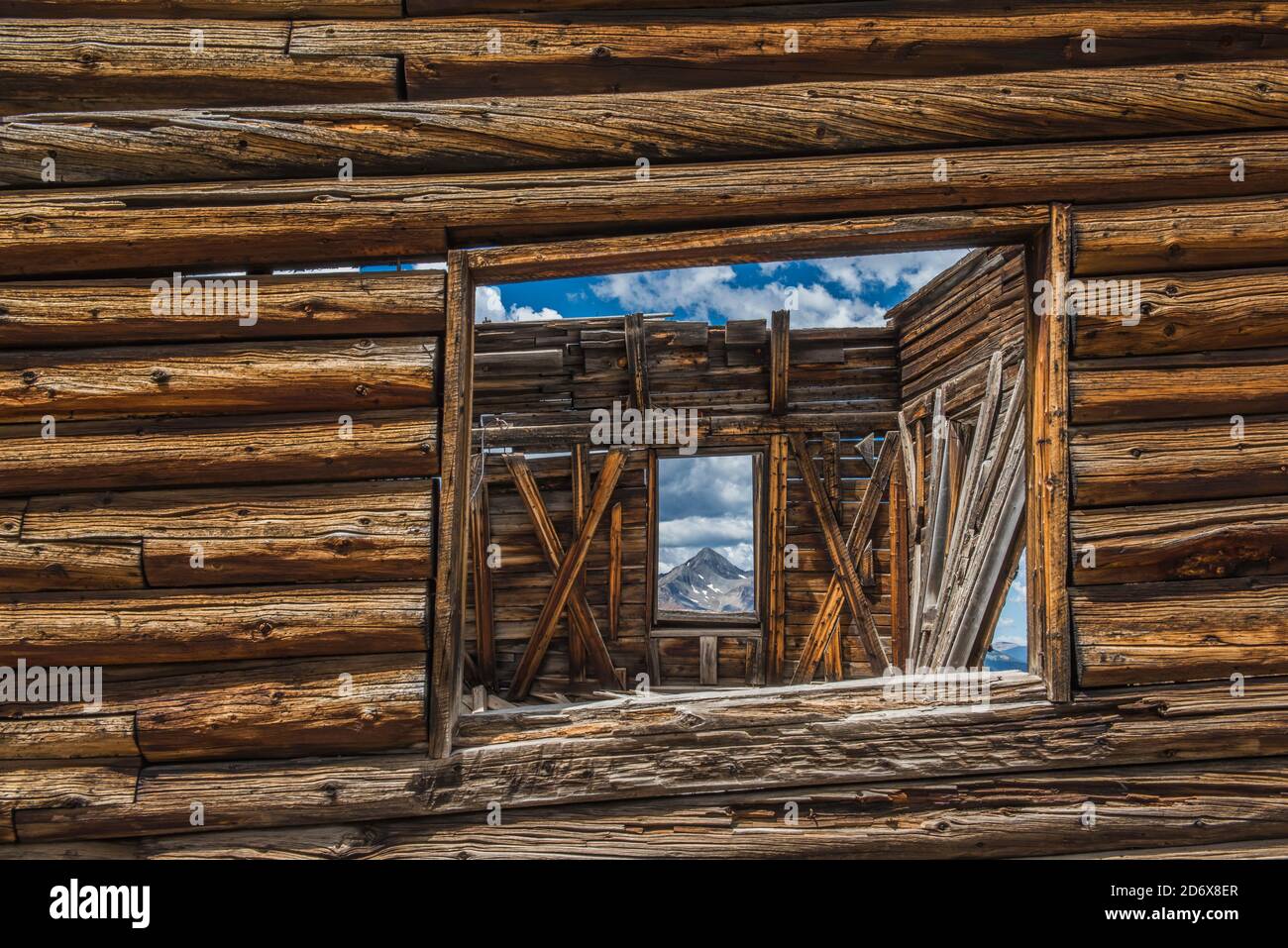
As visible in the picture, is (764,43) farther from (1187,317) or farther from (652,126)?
(1187,317)

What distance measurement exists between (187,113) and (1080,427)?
3414 millimetres

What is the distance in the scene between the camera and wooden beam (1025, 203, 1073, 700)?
250 centimetres

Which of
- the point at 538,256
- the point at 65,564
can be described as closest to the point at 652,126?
the point at 538,256

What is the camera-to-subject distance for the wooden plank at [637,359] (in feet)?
25.5

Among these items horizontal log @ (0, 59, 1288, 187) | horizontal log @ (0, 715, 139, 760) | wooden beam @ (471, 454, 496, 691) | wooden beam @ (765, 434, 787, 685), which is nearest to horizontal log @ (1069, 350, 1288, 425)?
horizontal log @ (0, 59, 1288, 187)

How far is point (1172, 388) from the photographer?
8.39 feet

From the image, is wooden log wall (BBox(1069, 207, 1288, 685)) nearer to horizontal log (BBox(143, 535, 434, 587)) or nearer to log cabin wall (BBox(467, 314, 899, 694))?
horizontal log (BBox(143, 535, 434, 587))

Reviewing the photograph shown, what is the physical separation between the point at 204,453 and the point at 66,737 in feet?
3.46

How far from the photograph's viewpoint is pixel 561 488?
8.23m

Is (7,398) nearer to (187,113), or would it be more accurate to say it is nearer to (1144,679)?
(187,113)

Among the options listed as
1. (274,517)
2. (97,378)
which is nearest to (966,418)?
(274,517)

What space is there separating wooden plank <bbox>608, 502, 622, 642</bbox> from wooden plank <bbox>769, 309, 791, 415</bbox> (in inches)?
84.5

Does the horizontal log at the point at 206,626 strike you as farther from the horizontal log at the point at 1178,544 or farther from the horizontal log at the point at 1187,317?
the horizontal log at the point at 1187,317
